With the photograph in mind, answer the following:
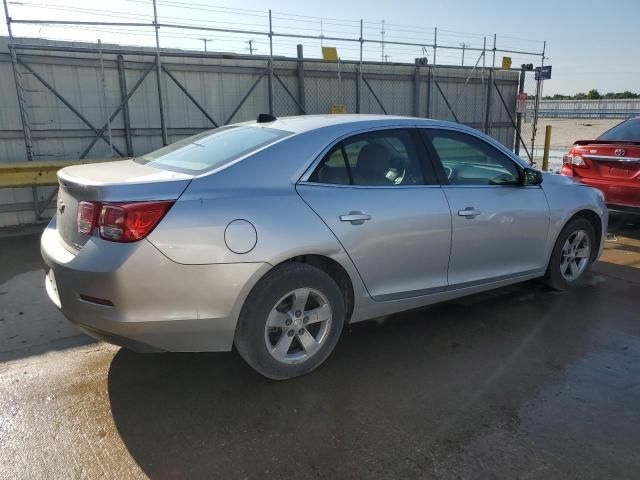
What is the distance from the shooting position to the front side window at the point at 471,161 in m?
3.98

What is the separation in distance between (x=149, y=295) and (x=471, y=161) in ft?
9.24

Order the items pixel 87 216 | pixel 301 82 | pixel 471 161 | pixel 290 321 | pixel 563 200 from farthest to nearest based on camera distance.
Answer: pixel 301 82, pixel 563 200, pixel 471 161, pixel 290 321, pixel 87 216

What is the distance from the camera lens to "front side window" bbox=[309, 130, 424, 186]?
11.1 ft

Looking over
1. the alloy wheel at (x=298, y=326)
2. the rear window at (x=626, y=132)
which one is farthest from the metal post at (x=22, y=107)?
the rear window at (x=626, y=132)

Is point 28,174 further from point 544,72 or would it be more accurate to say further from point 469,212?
point 544,72

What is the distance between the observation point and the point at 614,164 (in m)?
6.93

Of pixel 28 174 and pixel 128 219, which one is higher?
pixel 128 219

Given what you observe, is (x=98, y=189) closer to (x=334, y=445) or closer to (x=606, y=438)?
(x=334, y=445)

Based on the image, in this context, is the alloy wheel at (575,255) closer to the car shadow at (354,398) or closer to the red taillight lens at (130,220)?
the car shadow at (354,398)

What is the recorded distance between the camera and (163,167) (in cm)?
336

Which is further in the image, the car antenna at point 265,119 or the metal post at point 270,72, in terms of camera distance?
the metal post at point 270,72

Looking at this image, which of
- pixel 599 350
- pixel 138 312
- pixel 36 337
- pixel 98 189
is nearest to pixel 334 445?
pixel 138 312

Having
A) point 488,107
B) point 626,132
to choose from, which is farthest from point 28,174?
point 488,107

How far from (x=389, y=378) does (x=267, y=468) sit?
3.67 ft
